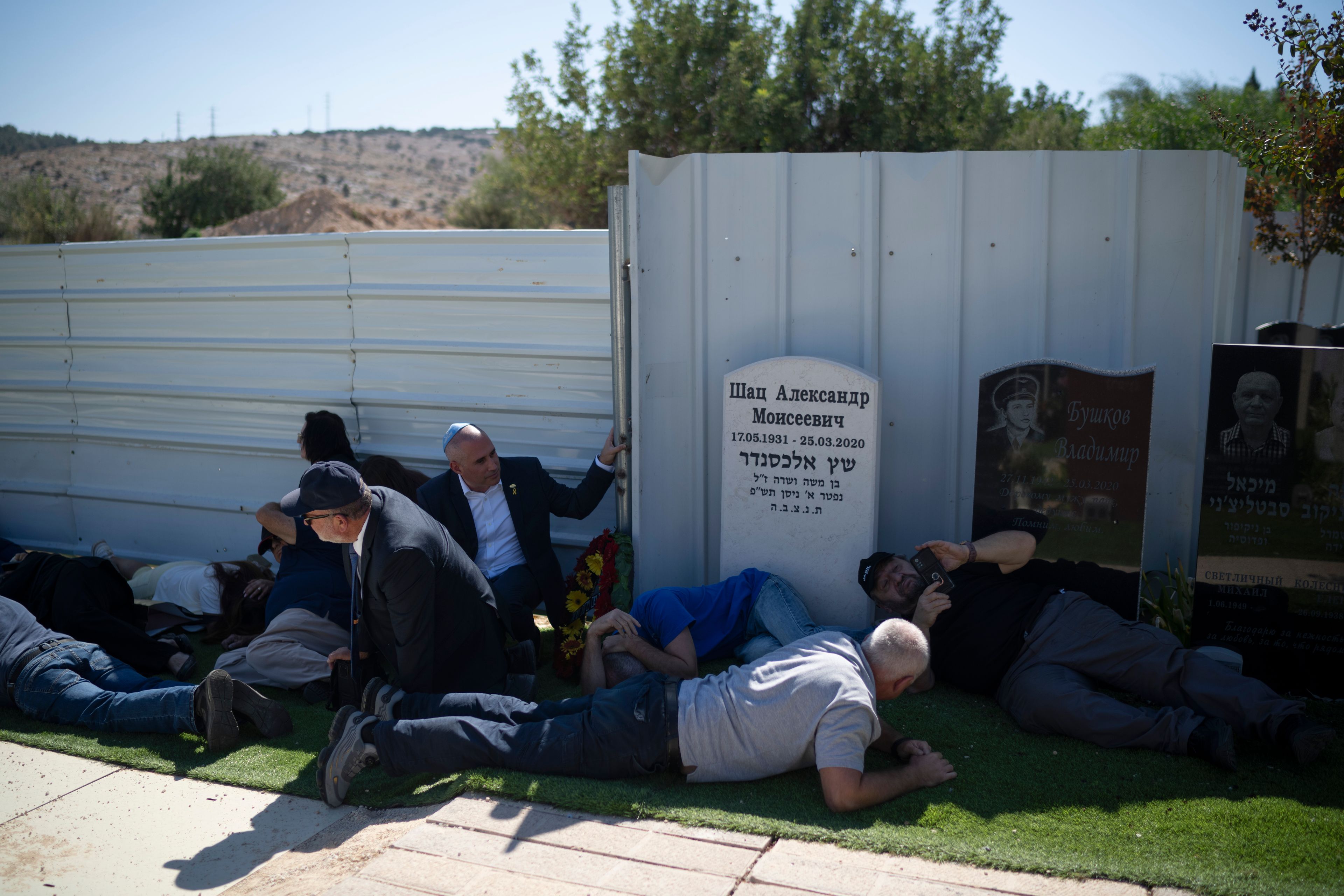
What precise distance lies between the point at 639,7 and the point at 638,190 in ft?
34.6

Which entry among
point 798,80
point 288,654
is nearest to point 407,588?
point 288,654

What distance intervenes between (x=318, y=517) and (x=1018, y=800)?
307 centimetres

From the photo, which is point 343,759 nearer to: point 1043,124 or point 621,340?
point 621,340

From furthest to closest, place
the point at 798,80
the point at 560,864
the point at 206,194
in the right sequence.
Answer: the point at 206,194
the point at 798,80
the point at 560,864

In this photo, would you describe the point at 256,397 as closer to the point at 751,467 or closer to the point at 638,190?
the point at 638,190

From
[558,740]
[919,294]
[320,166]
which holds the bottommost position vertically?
[558,740]

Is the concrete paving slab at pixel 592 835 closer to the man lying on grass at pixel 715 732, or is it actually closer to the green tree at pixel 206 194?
the man lying on grass at pixel 715 732

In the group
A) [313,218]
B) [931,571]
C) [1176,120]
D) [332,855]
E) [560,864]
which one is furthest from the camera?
[313,218]

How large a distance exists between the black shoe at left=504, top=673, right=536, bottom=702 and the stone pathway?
42.1 inches

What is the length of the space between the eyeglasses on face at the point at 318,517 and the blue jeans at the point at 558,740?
3.01 ft

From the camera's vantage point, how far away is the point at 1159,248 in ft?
16.7

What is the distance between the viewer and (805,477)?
5.19 metres

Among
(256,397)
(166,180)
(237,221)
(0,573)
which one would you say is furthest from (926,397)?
(166,180)

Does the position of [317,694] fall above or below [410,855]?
below
